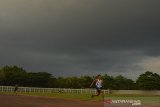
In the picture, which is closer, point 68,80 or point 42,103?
point 42,103

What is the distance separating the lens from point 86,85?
420ft

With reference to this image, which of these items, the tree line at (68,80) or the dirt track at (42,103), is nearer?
the dirt track at (42,103)

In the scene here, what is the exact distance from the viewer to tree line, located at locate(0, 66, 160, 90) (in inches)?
4560

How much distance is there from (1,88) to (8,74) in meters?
52.0

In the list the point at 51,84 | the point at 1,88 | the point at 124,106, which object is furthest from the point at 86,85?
the point at 124,106

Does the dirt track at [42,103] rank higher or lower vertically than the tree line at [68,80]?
lower

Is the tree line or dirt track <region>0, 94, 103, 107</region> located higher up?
the tree line

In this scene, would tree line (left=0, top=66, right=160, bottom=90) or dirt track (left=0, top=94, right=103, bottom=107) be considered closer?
dirt track (left=0, top=94, right=103, bottom=107)

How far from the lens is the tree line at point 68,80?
116m

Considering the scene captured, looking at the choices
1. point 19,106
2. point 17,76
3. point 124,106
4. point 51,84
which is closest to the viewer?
point 19,106

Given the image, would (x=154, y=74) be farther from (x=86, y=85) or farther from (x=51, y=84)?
(x=51, y=84)

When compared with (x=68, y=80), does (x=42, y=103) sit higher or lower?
lower

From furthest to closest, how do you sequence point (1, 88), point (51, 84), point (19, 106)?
point (51, 84)
point (1, 88)
point (19, 106)

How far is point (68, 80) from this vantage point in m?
127
